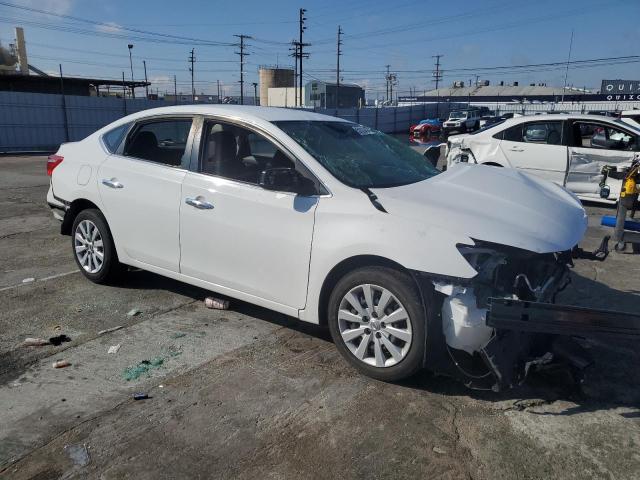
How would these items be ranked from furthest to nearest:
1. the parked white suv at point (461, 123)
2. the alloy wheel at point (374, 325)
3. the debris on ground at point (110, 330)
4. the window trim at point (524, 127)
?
1. the parked white suv at point (461, 123)
2. the window trim at point (524, 127)
3. the debris on ground at point (110, 330)
4. the alloy wheel at point (374, 325)

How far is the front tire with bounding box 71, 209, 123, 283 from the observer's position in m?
4.79

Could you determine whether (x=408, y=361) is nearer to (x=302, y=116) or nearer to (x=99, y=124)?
(x=302, y=116)

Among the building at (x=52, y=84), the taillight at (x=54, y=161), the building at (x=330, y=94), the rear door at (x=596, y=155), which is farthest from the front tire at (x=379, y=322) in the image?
the building at (x=330, y=94)

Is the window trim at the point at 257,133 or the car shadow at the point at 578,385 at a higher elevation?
the window trim at the point at 257,133

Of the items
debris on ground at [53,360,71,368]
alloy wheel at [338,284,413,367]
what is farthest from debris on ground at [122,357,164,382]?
alloy wheel at [338,284,413,367]

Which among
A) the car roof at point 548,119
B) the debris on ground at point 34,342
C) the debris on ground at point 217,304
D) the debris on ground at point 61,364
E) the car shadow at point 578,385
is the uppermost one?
the car roof at point 548,119

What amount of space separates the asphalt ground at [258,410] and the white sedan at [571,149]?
5854 millimetres

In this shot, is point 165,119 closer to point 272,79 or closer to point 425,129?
point 425,129

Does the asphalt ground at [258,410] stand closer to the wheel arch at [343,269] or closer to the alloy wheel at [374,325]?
the alloy wheel at [374,325]

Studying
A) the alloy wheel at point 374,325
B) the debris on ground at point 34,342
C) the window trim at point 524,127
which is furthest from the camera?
the window trim at point 524,127

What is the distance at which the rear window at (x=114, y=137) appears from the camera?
4.84 meters

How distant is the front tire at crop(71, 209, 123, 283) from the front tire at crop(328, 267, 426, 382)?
2425mm

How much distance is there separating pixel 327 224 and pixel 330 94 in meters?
74.6

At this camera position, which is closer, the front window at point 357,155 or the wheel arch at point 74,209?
the front window at point 357,155
